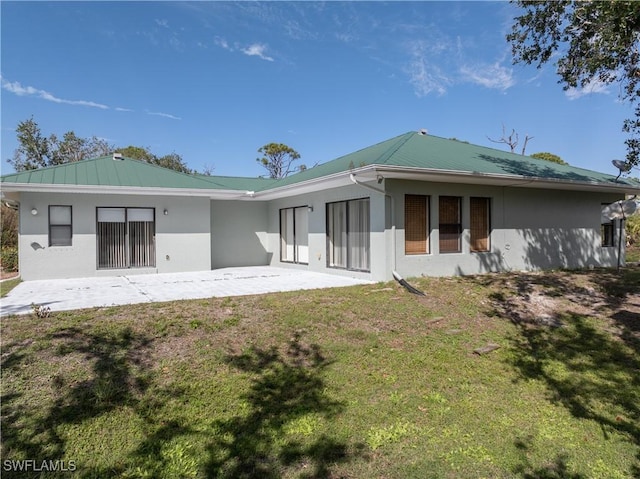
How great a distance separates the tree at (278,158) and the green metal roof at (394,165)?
2523cm

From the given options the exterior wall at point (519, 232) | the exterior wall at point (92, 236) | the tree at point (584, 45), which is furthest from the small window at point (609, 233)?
the exterior wall at point (92, 236)

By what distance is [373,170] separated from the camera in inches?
334

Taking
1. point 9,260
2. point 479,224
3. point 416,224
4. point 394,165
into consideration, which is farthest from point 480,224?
point 9,260

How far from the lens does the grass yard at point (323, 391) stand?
3.24 metres

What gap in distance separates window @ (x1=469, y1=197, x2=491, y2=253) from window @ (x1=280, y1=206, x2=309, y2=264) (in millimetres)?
5438

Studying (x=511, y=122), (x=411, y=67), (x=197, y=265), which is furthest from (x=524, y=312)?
(x=511, y=122)

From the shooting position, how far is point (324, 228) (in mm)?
11969

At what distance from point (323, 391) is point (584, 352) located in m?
3.93

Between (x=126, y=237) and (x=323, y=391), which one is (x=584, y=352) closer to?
(x=323, y=391)

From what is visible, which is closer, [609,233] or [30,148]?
[609,233]

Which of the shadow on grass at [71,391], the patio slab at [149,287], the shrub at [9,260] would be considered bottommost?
the shadow on grass at [71,391]

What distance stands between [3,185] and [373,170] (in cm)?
954

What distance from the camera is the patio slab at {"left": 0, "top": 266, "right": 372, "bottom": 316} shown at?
7473 mm

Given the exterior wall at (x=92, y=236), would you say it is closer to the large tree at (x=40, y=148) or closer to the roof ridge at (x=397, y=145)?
the roof ridge at (x=397, y=145)
